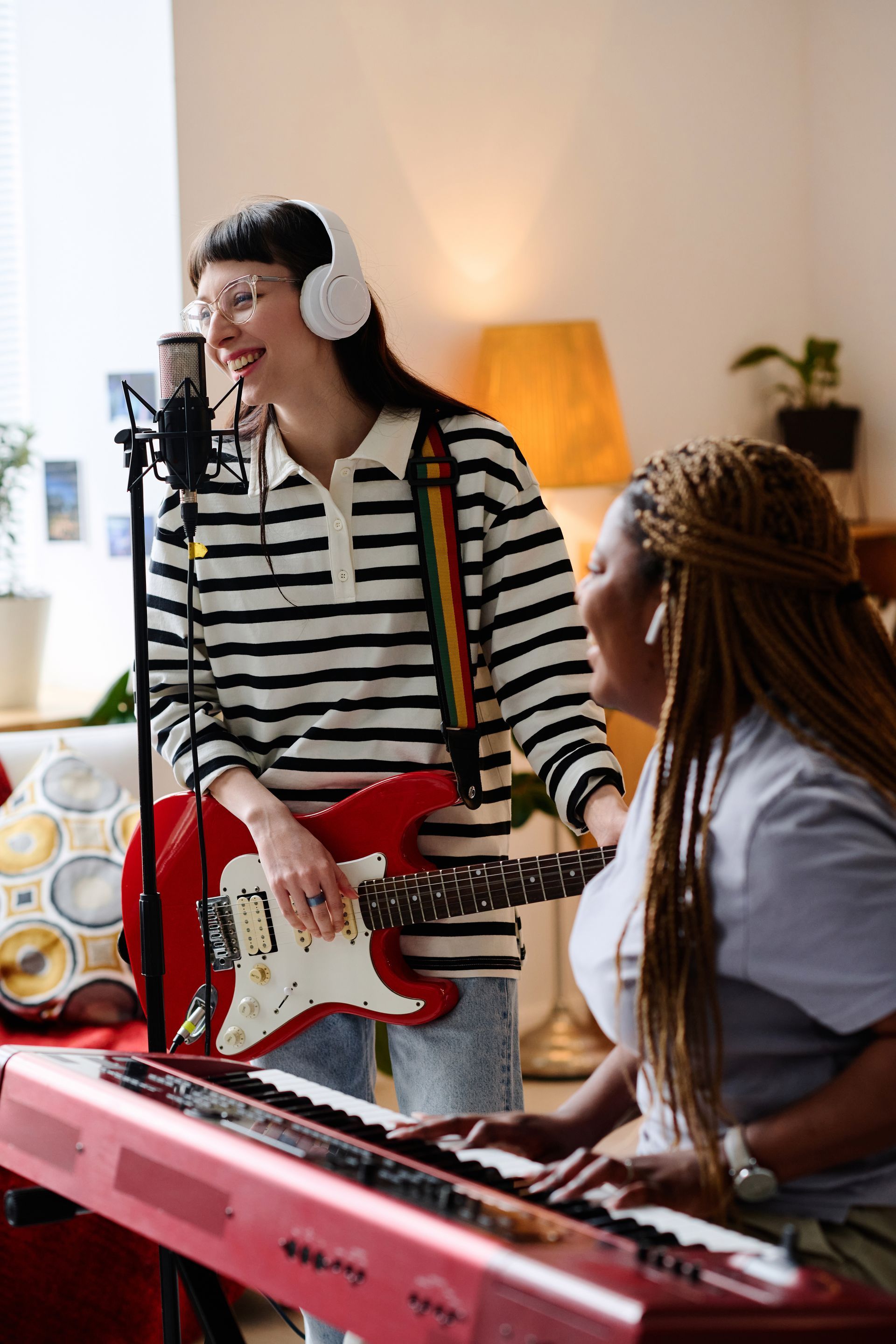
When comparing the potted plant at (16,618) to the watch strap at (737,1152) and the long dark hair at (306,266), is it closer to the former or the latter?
the long dark hair at (306,266)

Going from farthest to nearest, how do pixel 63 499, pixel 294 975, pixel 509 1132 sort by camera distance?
pixel 63 499 < pixel 294 975 < pixel 509 1132

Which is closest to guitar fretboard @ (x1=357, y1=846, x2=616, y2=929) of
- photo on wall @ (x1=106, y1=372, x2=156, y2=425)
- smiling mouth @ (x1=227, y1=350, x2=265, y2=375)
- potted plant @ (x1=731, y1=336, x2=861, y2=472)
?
smiling mouth @ (x1=227, y1=350, x2=265, y2=375)

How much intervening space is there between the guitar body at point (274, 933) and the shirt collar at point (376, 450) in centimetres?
37

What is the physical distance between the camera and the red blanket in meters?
2.05

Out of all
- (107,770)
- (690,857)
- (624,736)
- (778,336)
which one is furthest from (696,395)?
(690,857)

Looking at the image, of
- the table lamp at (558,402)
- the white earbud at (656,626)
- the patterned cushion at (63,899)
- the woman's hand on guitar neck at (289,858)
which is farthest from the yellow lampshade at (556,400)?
the white earbud at (656,626)

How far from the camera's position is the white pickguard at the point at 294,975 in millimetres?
1578

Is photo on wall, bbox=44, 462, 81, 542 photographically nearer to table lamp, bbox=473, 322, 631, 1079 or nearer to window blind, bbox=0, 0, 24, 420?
window blind, bbox=0, 0, 24, 420

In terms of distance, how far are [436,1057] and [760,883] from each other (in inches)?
28.6

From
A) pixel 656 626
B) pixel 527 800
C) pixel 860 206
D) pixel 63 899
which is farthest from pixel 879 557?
pixel 656 626

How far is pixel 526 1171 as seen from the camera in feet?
3.16

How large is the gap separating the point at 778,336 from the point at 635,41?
88 centimetres

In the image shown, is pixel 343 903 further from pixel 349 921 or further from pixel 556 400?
pixel 556 400

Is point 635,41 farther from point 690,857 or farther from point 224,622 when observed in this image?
point 690,857
